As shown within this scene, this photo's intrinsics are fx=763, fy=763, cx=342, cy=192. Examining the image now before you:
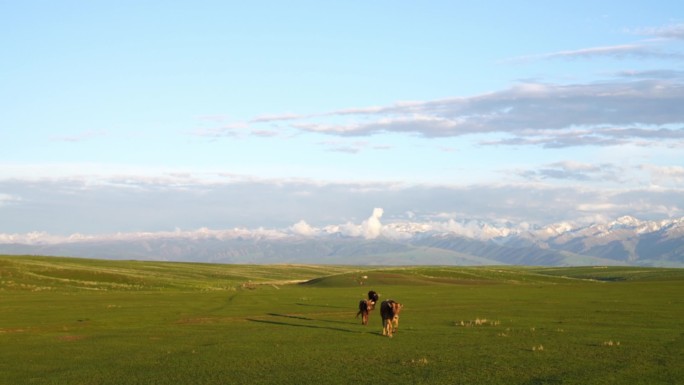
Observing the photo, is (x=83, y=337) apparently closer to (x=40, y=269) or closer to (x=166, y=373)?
(x=166, y=373)

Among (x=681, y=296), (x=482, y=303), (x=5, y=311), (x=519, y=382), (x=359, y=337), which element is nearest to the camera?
(x=519, y=382)

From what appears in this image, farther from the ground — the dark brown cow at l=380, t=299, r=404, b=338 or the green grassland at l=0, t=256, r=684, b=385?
the dark brown cow at l=380, t=299, r=404, b=338

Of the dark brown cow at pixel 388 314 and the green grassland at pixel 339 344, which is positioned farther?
the dark brown cow at pixel 388 314

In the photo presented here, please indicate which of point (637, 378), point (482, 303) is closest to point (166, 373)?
point (637, 378)

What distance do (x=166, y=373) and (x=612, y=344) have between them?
19519 millimetres

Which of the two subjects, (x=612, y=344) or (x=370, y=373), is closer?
(x=370, y=373)

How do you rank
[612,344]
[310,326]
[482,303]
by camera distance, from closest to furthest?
[612,344], [310,326], [482,303]

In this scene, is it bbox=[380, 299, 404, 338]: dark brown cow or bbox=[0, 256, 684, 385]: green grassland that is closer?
bbox=[0, 256, 684, 385]: green grassland

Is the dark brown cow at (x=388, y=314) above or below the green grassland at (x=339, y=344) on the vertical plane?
above

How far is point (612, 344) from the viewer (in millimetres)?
34188

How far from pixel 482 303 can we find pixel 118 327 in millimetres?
32664

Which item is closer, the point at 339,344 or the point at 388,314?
the point at 339,344

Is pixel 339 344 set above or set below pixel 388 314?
below

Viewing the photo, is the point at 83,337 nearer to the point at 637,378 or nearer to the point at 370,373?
the point at 370,373
